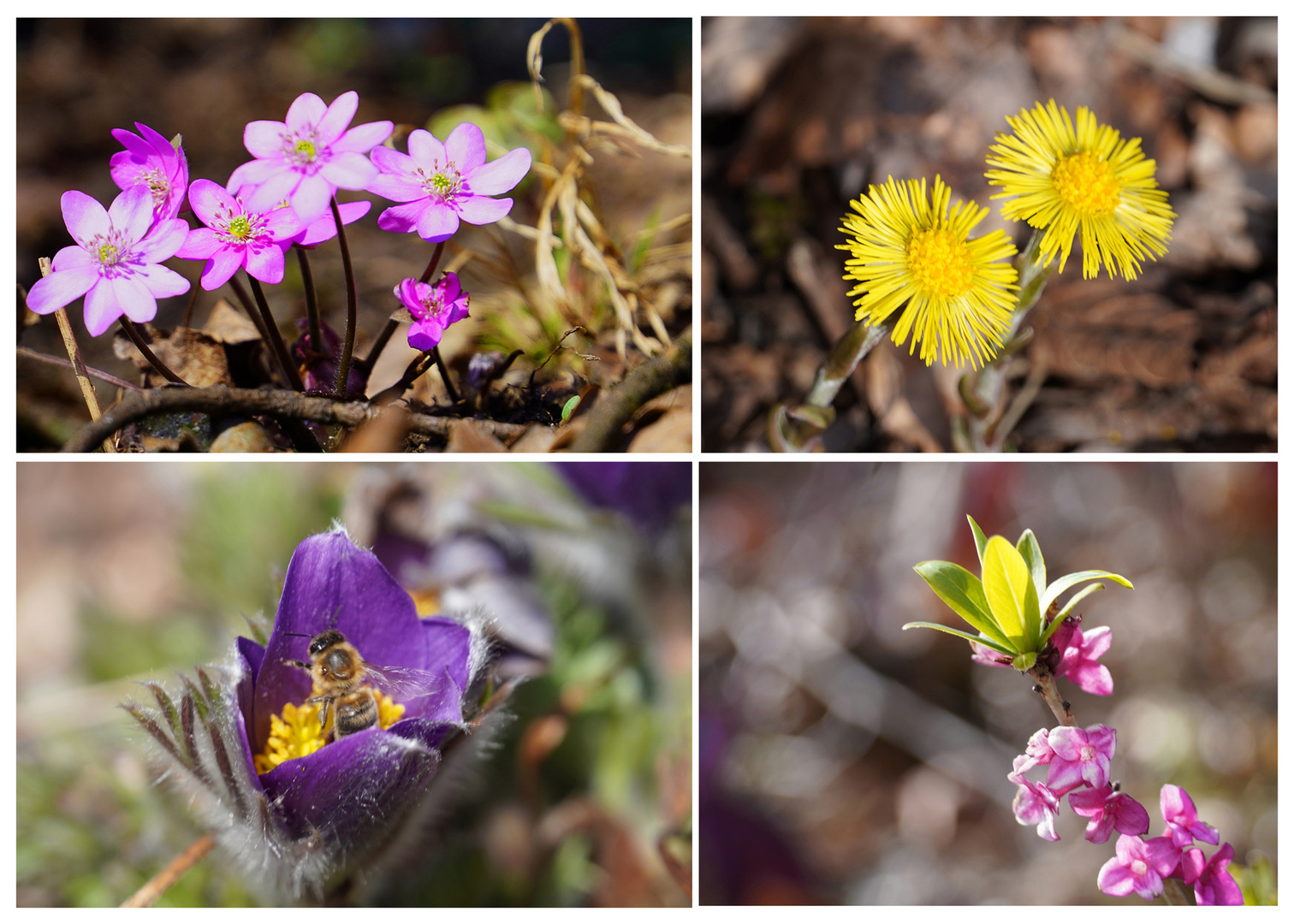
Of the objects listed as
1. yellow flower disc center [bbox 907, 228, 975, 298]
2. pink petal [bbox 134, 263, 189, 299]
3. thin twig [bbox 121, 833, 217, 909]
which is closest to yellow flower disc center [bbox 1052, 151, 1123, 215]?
yellow flower disc center [bbox 907, 228, 975, 298]

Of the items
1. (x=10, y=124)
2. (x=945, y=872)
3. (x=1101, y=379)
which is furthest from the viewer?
(x=945, y=872)

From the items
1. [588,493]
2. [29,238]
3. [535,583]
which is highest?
[29,238]

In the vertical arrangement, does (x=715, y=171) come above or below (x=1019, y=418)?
above

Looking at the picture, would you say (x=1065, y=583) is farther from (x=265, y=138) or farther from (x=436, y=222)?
(x=265, y=138)

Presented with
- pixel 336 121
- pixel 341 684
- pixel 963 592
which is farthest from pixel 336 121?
pixel 963 592

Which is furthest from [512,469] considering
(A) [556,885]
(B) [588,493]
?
(A) [556,885]

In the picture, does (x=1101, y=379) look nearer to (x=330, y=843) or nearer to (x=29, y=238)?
(x=330, y=843)

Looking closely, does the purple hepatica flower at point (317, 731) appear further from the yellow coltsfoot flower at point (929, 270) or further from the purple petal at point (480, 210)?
the yellow coltsfoot flower at point (929, 270)
